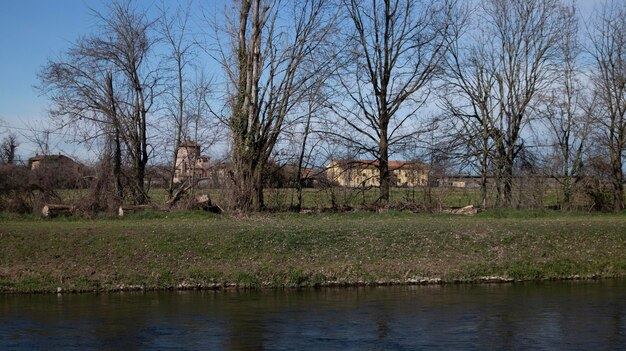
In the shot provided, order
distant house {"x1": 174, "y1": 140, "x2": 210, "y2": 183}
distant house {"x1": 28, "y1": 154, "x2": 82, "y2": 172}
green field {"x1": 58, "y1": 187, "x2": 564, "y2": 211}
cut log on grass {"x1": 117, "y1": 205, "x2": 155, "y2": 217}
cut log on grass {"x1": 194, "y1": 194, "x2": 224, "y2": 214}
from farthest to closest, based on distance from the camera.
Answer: distant house {"x1": 174, "y1": 140, "x2": 210, "y2": 183}
green field {"x1": 58, "y1": 187, "x2": 564, "y2": 211}
distant house {"x1": 28, "y1": 154, "x2": 82, "y2": 172}
cut log on grass {"x1": 194, "y1": 194, "x2": 224, "y2": 214}
cut log on grass {"x1": 117, "y1": 205, "x2": 155, "y2": 217}

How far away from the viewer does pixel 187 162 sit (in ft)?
109

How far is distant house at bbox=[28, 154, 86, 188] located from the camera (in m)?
28.5

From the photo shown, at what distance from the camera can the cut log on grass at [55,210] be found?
25.9m

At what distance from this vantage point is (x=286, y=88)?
3070cm

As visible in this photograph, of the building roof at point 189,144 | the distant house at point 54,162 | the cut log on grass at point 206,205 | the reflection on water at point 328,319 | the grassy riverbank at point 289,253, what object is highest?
the building roof at point 189,144

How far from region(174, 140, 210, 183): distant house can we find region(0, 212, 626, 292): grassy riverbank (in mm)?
8876

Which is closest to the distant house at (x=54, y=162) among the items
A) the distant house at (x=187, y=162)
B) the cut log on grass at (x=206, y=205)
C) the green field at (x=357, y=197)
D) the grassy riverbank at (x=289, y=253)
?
the green field at (x=357, y=197)

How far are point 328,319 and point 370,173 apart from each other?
64.1 feet

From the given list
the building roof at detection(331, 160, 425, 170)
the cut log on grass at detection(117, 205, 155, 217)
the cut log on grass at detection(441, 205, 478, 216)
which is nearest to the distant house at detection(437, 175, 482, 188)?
the building roof at detection(331, 160, 425, 170)

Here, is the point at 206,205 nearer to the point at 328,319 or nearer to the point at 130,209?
the point at 130,209

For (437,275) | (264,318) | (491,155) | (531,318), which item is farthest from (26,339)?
(491,155)

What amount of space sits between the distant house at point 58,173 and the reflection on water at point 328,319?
12.3 metres

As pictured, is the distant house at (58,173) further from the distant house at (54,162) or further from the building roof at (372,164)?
the building roof at (372,164)

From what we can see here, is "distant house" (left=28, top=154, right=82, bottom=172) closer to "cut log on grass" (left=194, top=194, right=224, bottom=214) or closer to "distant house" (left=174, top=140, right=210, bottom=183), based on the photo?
"distant house" (left=174, top=140, right=210, bottom=183)
